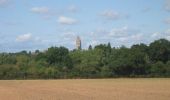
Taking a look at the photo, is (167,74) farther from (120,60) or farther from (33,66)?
(33,66)

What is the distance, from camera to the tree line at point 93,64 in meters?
118

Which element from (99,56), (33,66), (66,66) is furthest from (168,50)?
(33,66)

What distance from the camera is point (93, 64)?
431ft

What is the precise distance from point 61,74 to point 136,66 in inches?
822

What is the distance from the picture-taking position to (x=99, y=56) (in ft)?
461

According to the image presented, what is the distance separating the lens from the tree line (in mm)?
118438
